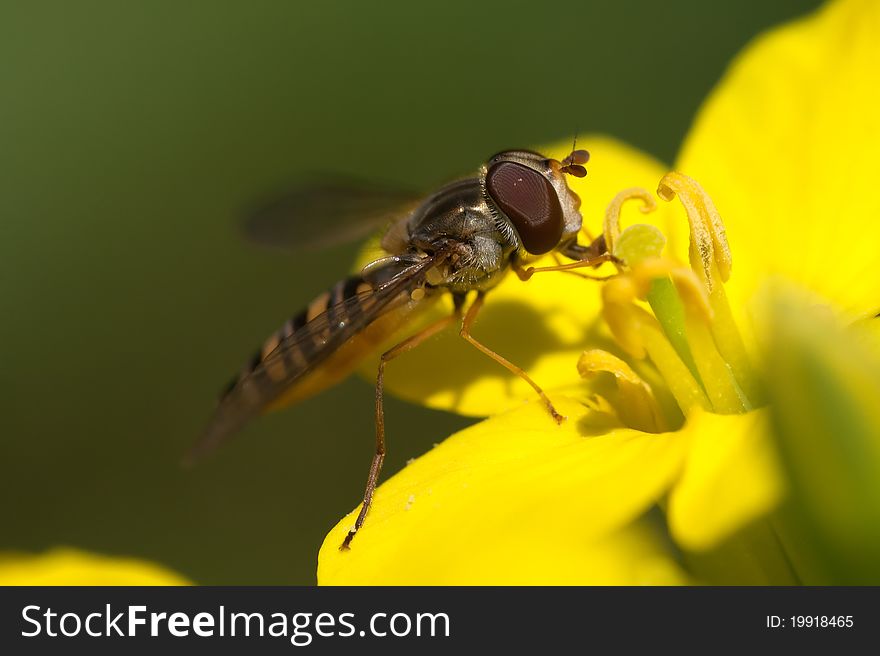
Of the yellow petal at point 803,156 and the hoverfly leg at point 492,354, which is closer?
the hoverfly leg at point 492,354

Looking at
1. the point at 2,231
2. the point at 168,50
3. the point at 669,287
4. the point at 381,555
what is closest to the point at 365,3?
the point at 168,50

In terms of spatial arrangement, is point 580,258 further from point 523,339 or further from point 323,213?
point 323,213

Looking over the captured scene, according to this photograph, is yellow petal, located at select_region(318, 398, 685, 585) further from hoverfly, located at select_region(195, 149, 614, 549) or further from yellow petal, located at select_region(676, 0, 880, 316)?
yellow petal, located at select_region(676, 0, 880, 316)

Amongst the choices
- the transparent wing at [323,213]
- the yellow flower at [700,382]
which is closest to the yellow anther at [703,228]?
the yellow flower at [700,382]

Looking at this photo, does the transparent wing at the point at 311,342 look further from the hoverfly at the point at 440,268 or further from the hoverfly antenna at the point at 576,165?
the hoverfly antenna at the point at 576,165

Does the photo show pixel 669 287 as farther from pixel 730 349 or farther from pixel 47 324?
pixel 47 324

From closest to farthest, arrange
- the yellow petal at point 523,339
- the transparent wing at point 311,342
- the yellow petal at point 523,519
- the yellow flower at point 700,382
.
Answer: the yellow flower at point 700,382
the yellow petal at point 523,519
the transparent wing at point 311,342
the yellow petal at point 523,339

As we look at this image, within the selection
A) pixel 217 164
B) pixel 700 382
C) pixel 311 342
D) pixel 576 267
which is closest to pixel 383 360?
pixel 311 342

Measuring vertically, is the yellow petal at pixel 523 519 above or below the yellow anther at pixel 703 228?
below
